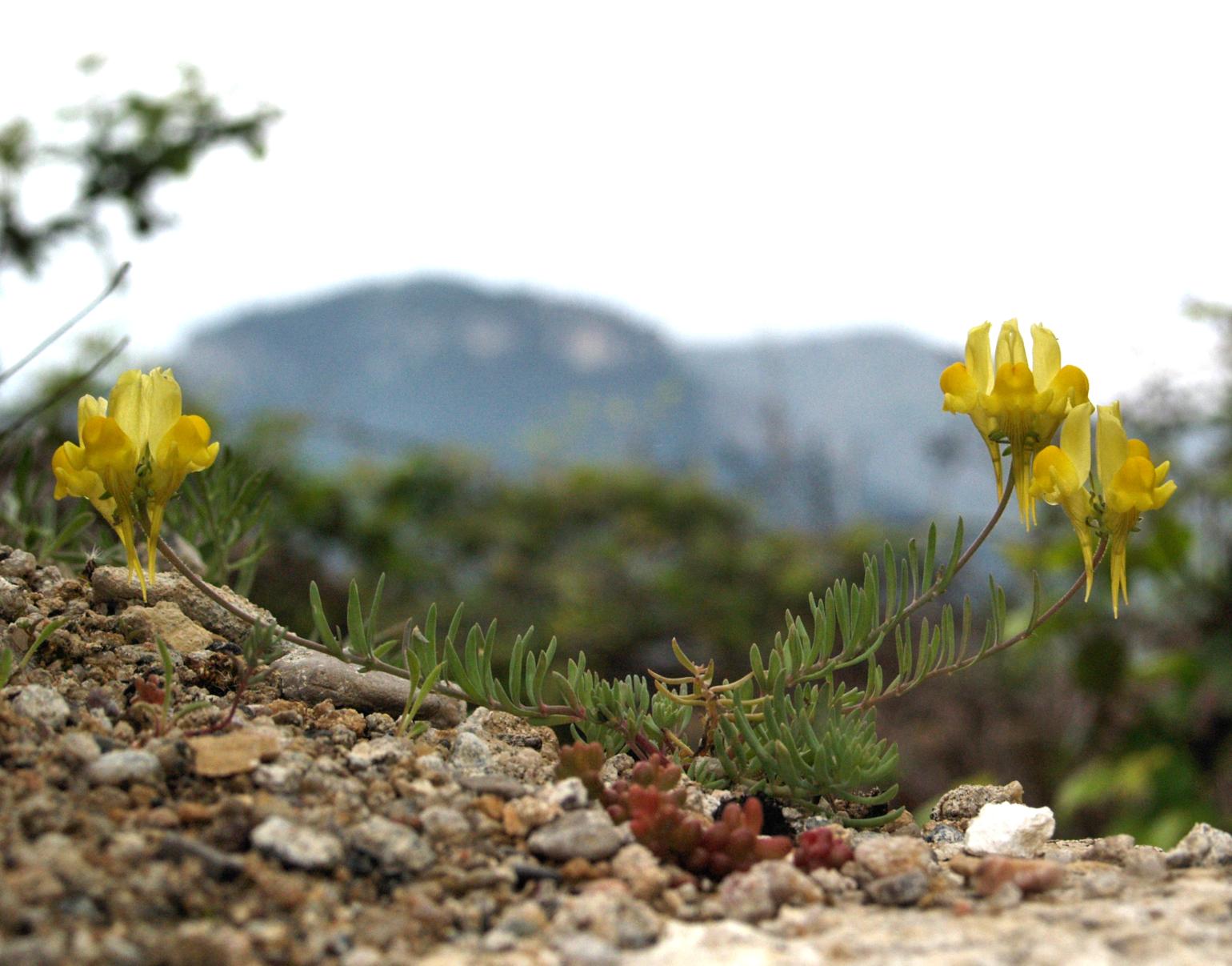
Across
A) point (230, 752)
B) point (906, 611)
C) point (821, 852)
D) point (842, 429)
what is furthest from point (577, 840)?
point (842, 429)

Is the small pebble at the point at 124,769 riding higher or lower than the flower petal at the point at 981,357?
lower

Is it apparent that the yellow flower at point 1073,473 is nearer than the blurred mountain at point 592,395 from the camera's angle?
Yes

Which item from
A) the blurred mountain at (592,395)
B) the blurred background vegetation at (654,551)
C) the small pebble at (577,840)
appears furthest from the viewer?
the blurred mountain at (592,395)

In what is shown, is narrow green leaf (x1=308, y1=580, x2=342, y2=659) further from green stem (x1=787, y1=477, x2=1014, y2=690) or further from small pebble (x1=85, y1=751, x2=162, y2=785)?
green stem (x1=787, y1=477, x2=1014, y2=690)

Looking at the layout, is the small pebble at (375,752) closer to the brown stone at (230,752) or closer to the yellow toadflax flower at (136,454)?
the brown stone at (230,752)

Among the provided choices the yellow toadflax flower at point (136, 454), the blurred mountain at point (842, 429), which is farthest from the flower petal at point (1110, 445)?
the blurred mountain at point (842, 429)

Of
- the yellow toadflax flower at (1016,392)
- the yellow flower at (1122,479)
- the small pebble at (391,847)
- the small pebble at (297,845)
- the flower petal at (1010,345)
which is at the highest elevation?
the flower petal at (1010,345)

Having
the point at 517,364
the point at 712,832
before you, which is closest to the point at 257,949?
the point at 712,832

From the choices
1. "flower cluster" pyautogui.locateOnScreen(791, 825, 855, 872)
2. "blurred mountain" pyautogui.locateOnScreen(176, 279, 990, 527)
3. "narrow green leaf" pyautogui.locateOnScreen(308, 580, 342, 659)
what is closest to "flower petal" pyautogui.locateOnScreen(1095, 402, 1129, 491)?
"flower cluster" pyautogui.locateOnScreen(791, 825, 855, 872)

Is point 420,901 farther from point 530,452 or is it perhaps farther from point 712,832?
point 530,452
